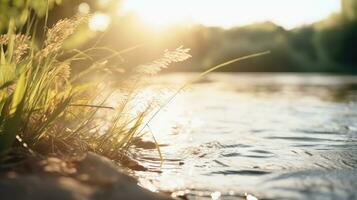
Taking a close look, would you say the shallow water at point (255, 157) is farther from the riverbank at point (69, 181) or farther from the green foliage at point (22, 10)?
the green foliage at point (22, 10)

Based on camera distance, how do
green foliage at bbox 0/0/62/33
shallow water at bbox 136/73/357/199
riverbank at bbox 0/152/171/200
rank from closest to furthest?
1. riverbank at bbox 0/152/171/200
2. shallow water at bbox 136/73/357/199
3. green foliage at bbox 0/0/62/33

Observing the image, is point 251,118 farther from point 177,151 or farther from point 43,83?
point 43,83

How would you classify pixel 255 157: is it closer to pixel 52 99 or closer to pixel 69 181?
pixel 52 99

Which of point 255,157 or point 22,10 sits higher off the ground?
point 22,10

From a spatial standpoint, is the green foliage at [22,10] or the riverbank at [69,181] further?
the green foliage at [22,10]

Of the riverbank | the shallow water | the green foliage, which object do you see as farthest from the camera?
the green foliage

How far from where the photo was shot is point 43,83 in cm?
319

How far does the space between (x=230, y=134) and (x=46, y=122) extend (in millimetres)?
2672

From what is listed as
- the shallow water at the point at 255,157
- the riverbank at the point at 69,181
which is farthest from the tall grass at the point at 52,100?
the shallow water at the point at 255,157

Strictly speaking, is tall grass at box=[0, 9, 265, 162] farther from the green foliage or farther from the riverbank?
the riverbank

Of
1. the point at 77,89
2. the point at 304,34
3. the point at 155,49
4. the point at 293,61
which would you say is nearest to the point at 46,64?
the point at 77,89

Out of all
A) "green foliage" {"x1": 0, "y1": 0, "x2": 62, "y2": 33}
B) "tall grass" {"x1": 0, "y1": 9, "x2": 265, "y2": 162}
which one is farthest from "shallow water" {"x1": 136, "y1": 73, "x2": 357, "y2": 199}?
"green foliage" {"x1": 0, "y1": 0, "x2": 62, "y2": 33}

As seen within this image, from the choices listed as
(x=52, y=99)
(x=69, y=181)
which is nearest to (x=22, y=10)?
(x=52, y=99)

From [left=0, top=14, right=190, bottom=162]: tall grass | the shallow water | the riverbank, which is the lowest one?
the shallow water
